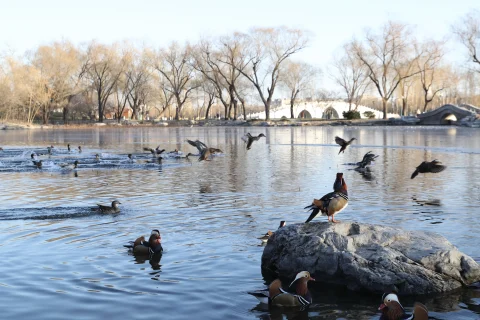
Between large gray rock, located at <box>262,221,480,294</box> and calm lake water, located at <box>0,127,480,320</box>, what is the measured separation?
217mm

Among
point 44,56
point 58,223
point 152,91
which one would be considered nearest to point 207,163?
point 58,223

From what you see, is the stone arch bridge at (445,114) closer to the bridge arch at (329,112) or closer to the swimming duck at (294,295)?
the bridge arch at (329,112)

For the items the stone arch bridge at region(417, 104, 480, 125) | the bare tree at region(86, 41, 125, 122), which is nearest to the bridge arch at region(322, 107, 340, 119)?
the stone arch bridge at region(417, 104, 480, 125)

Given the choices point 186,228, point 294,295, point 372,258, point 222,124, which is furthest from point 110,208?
point 222,124

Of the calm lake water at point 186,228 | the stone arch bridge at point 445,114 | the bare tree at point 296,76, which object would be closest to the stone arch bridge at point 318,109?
the bare tree at point 296,76

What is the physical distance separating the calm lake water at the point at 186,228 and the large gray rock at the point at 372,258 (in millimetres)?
217

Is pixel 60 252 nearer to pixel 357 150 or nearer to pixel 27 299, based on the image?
pixel 27 299

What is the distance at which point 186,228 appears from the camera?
1223cm

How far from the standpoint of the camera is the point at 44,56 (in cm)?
9862

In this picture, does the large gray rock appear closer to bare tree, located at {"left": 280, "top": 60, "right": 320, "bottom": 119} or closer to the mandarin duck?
the mandarin duck

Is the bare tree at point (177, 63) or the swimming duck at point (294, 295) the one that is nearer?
the swimming duck at point (294, 295)

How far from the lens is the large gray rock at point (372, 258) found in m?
8.09

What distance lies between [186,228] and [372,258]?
490cm

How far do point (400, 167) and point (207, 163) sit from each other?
8.20 metres
